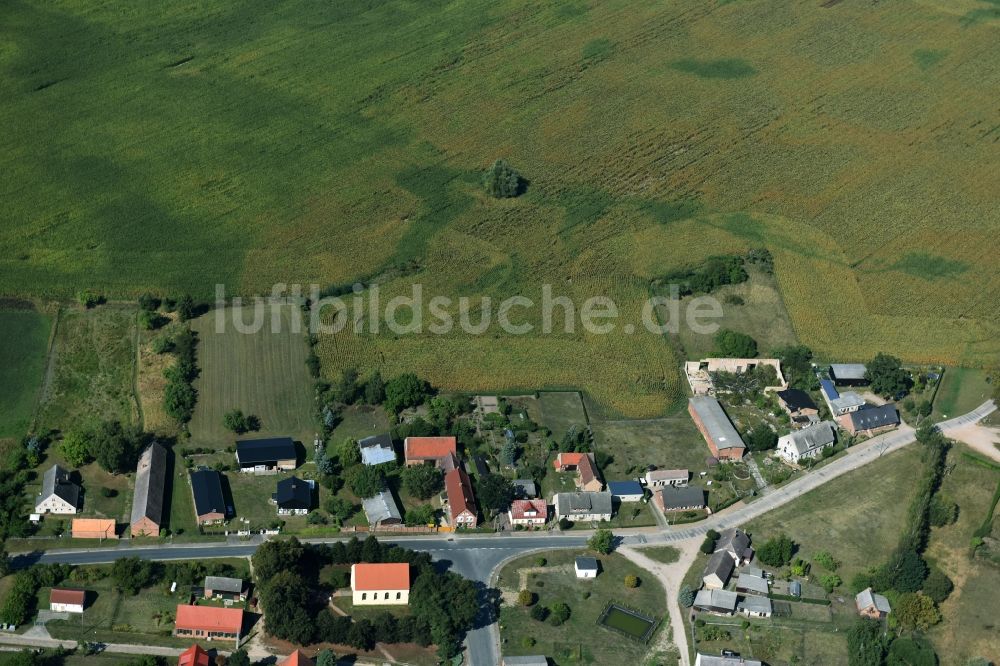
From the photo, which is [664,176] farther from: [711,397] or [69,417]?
[69,417]

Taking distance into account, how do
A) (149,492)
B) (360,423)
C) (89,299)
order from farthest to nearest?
(89,299)
(360,423)
(149,492)

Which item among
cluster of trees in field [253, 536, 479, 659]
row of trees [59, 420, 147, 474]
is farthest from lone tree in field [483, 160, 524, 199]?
cluster of trees in field [253, 536, 479, 659]

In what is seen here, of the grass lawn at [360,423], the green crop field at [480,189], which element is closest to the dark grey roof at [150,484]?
the grass lawn at [360,423]

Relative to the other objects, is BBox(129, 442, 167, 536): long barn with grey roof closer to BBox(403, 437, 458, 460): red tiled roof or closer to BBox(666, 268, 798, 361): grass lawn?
BBox(403, 437, 458, 460): red tiled roof

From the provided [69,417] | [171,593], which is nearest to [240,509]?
[171,593]

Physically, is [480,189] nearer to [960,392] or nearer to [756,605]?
[960,392]

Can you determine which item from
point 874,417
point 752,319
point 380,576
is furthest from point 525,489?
point 752,319
